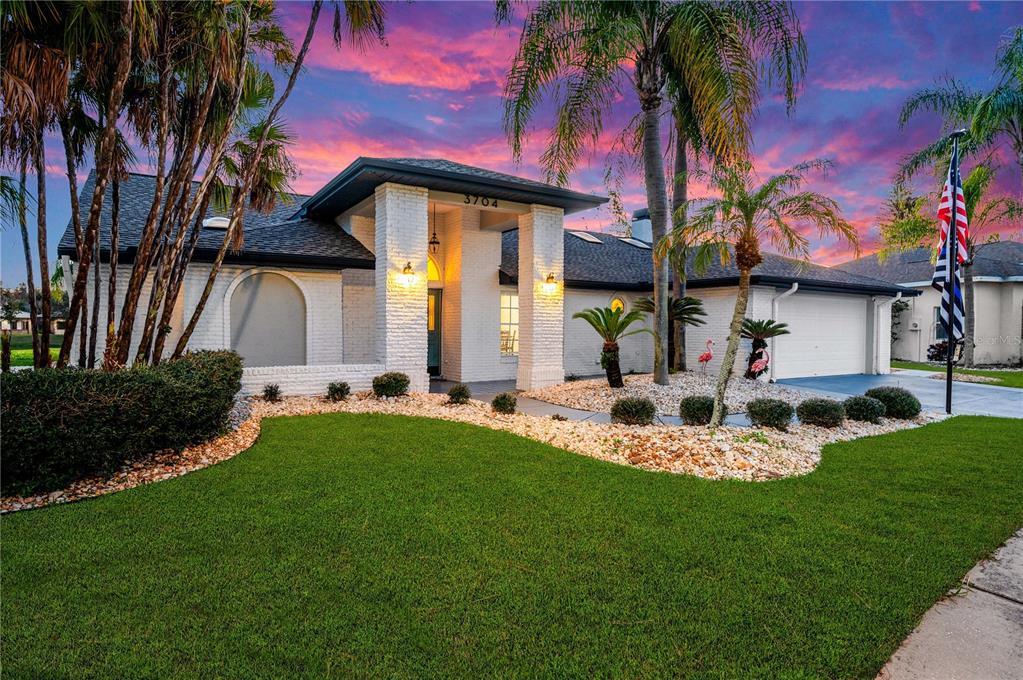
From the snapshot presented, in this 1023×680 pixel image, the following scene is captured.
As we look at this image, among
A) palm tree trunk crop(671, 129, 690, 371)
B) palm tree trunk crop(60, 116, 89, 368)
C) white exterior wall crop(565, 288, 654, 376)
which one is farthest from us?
white exterior wall crop(565, 288, 654, 376)

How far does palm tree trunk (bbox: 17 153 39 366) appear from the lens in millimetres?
6184

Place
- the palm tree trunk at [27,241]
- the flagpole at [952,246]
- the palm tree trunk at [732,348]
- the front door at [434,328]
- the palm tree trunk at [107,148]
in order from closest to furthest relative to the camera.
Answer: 1. the palm tree trunk at [107,148]
2. the palm tree trunk at [27,241]
3. the palm tree trunk at [732,348]
4. the flagpole at [952,246]
5. the front door at [434,328]

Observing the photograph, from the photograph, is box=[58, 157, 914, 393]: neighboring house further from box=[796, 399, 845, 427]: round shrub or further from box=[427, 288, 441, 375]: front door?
box=[796, 399, 845, 427]: round shrub

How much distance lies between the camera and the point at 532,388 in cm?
1109

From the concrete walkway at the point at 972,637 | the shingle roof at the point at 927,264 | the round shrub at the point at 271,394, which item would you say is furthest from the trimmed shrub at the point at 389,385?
the shingle roof at the point at 927,264

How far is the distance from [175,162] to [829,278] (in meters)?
16.6

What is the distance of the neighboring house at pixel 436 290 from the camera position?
9711mm

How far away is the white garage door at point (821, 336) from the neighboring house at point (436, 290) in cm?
6

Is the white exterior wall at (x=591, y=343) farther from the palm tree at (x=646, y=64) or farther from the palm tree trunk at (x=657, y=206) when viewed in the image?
the palm tree at (x=646, y=64)

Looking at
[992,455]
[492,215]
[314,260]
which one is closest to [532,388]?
[492,215]

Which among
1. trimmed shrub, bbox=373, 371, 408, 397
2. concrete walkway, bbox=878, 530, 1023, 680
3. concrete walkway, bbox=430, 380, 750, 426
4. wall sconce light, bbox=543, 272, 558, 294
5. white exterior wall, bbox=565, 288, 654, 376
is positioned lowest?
concrete walkway, bbox=878, 530, 1023, 680

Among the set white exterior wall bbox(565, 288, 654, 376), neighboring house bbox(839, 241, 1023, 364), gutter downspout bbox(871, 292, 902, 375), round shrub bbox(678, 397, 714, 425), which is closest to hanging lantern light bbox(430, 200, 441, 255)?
white exterior wall bbox(565, 288, 654, 376)

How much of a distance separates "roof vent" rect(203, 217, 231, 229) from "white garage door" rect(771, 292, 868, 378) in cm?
1419

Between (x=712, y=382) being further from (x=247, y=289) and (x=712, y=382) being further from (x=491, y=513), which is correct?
(x=247, y=289)
